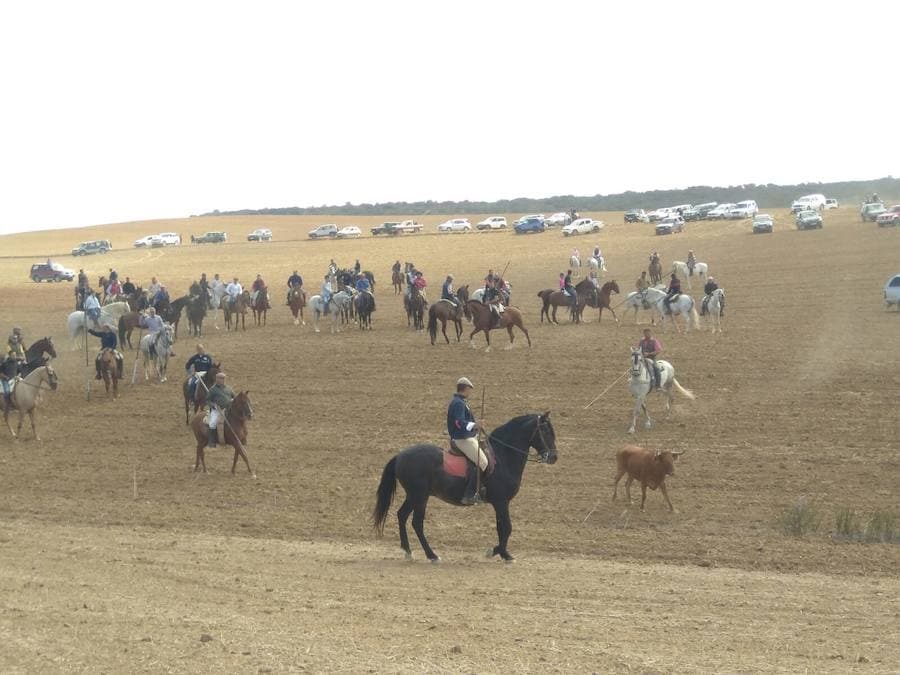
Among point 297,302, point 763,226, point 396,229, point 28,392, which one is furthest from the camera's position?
point 396,229

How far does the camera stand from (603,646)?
10.1 metres

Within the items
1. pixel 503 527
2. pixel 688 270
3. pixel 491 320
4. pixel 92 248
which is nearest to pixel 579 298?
pixel 491 320

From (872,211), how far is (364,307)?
44.3m

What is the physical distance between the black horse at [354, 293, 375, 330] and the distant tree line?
80.4 metres

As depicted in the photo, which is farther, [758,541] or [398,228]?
[398,228]

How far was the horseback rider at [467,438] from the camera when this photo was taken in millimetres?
13906

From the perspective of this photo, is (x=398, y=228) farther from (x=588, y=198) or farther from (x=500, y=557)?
(x=500, y=557)

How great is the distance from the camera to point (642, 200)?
429 ft

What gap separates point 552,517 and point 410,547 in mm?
2903

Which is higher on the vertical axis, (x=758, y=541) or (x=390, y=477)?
(x=390, y=477)

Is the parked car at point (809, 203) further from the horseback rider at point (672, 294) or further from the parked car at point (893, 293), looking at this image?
the horseback rider at point (672, 294)

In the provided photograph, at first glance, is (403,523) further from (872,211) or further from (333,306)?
(872,211)

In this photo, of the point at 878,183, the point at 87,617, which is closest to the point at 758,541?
the point at 87,617

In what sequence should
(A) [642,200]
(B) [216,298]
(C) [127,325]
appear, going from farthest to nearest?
(A) [642,200], (B) [216,298], (C) [127,325]
